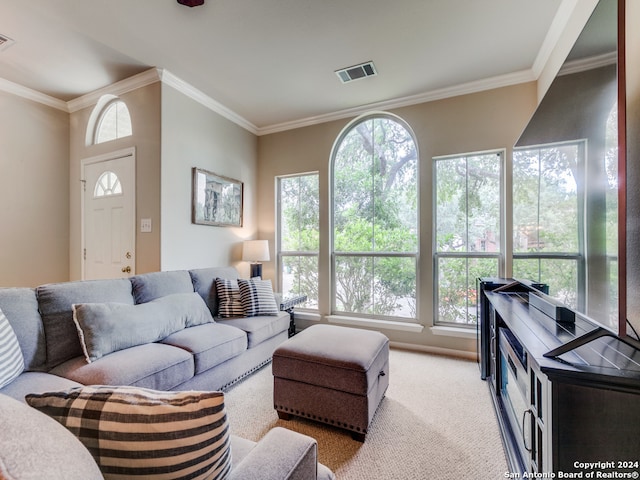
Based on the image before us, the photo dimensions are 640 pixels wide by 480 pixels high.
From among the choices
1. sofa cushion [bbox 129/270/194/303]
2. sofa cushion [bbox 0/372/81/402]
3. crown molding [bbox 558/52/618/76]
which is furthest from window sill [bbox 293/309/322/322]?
crown molding [bbox 558/52/618/76]

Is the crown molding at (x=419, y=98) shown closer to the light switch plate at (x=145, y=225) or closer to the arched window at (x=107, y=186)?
the arched window at (x=107, y=186)

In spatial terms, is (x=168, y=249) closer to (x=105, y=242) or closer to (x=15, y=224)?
(x=105, y=242)

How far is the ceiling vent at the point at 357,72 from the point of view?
259cm

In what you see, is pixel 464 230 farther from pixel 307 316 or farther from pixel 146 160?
pixel 146 160

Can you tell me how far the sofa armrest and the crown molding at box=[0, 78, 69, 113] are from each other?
4238 millimetres

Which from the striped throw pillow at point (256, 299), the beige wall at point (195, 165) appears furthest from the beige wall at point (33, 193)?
the striped throw pillow at point (256, 299)

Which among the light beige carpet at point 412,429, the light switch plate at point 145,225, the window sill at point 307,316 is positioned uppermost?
the light switch plate at point 145,225

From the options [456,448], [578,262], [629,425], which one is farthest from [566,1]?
[456,448]

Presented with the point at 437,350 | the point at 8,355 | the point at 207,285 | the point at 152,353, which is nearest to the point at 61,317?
the point at 8,355

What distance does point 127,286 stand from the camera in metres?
2.16

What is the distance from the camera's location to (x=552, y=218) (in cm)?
145

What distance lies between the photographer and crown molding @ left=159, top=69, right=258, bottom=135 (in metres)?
2.77

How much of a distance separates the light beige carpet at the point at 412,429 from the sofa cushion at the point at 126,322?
2.37 feet

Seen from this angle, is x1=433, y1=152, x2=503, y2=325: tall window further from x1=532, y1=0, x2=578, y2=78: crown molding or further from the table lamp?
the table lamp
